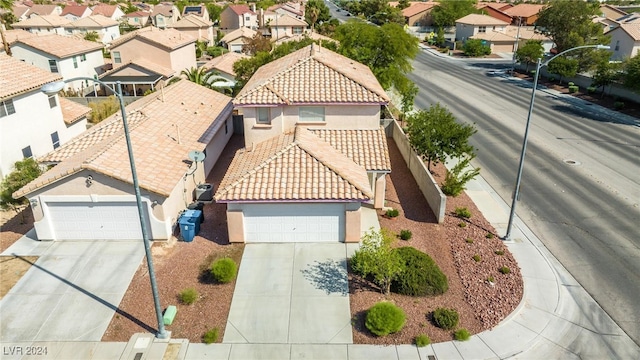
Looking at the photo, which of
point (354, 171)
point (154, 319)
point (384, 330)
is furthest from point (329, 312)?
point (354, 171)

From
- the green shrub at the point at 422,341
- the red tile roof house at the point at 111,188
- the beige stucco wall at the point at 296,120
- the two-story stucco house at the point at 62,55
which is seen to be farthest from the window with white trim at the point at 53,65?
the green shrub at the point at 422,341

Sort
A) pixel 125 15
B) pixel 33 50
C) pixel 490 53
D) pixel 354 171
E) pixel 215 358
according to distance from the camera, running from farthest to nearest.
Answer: pixel 125 15
pixel 490 53
pixel 33 50
pixel 354 171
pixel 215 358

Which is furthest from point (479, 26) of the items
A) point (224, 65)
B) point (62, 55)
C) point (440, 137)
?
point (62, 55)

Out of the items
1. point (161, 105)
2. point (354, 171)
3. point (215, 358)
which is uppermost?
point (161, 105)

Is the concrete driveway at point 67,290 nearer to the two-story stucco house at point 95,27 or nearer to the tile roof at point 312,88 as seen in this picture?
the tile roof at point 312,88

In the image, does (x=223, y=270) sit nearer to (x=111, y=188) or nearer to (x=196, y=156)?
(x=111, y=188)

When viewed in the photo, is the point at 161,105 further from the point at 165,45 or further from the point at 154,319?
the point at 165,45
